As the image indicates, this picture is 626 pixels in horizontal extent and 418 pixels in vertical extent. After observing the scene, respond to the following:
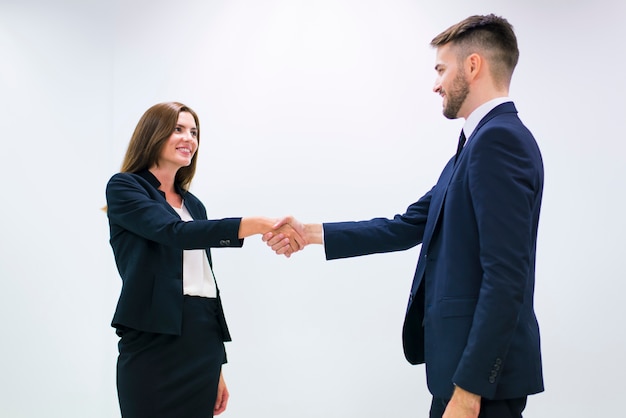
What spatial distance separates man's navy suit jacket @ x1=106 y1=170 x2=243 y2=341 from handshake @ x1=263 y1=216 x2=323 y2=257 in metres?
0.40

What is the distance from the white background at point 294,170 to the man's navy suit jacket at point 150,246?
43.5 inches

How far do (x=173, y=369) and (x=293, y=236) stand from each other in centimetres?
74

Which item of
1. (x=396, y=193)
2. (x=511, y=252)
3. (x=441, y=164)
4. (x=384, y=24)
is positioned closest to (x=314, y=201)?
(x=396, y=193)

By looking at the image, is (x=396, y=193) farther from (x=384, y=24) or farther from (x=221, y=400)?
(x=221, y=400)

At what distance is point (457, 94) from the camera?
179cm

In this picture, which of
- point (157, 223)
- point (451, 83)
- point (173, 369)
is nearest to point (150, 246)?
point (157, 223)

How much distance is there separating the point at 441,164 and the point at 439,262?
1.44 m

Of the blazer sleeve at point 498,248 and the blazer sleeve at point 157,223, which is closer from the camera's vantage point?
the blazer sleeve at point 498,248

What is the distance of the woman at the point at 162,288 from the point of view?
1925 millimetres

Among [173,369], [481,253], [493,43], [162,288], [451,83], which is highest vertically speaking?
[493,43]

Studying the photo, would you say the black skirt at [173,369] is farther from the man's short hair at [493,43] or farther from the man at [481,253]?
the man's short hair at [493,43]

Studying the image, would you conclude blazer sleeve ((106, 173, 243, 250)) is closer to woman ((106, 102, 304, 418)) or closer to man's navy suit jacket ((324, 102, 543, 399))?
woman ((106, 102, 304, 418))

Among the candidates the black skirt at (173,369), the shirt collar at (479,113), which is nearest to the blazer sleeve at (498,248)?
the shirt collar at (479,113)

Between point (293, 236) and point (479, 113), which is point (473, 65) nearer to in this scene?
point (479, 113)
